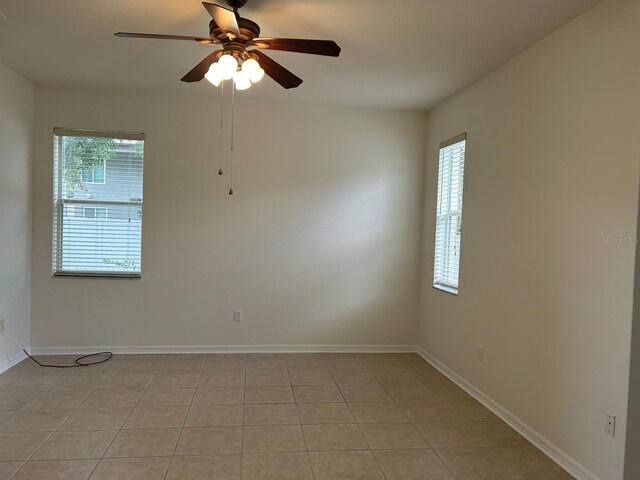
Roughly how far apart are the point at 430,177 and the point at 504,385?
217cm

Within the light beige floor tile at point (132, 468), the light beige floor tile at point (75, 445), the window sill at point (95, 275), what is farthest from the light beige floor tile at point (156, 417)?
the window sill at point (95, 275)

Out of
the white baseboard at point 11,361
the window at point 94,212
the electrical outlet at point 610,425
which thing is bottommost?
the white baseboard at point 11,361

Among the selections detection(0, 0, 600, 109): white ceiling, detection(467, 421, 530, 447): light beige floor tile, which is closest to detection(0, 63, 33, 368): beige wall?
detection(0, 0, 600, 109): white ceiling

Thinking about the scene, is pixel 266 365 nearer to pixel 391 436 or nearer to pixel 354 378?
pixel 354 378

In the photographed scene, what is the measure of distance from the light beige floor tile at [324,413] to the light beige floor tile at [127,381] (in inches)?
51.3

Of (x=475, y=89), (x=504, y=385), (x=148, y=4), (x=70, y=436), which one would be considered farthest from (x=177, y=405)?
(x=475, y=89)

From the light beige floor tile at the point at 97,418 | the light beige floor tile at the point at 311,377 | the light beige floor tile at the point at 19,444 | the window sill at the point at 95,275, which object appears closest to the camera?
the light beige floor tile at the point at 19,444

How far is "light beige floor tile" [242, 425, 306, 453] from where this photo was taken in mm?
2545

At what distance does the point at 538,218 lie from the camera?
277cm

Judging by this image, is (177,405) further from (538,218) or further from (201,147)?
(538,218)

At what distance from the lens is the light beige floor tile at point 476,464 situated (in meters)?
2.35

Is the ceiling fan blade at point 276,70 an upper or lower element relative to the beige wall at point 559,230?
upper

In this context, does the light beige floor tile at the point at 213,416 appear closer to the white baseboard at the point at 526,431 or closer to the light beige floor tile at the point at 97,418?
the light beige floor tile at the point at 97,418

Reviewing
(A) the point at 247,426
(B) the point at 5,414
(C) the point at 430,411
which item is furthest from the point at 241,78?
(B) the point at 5,414
